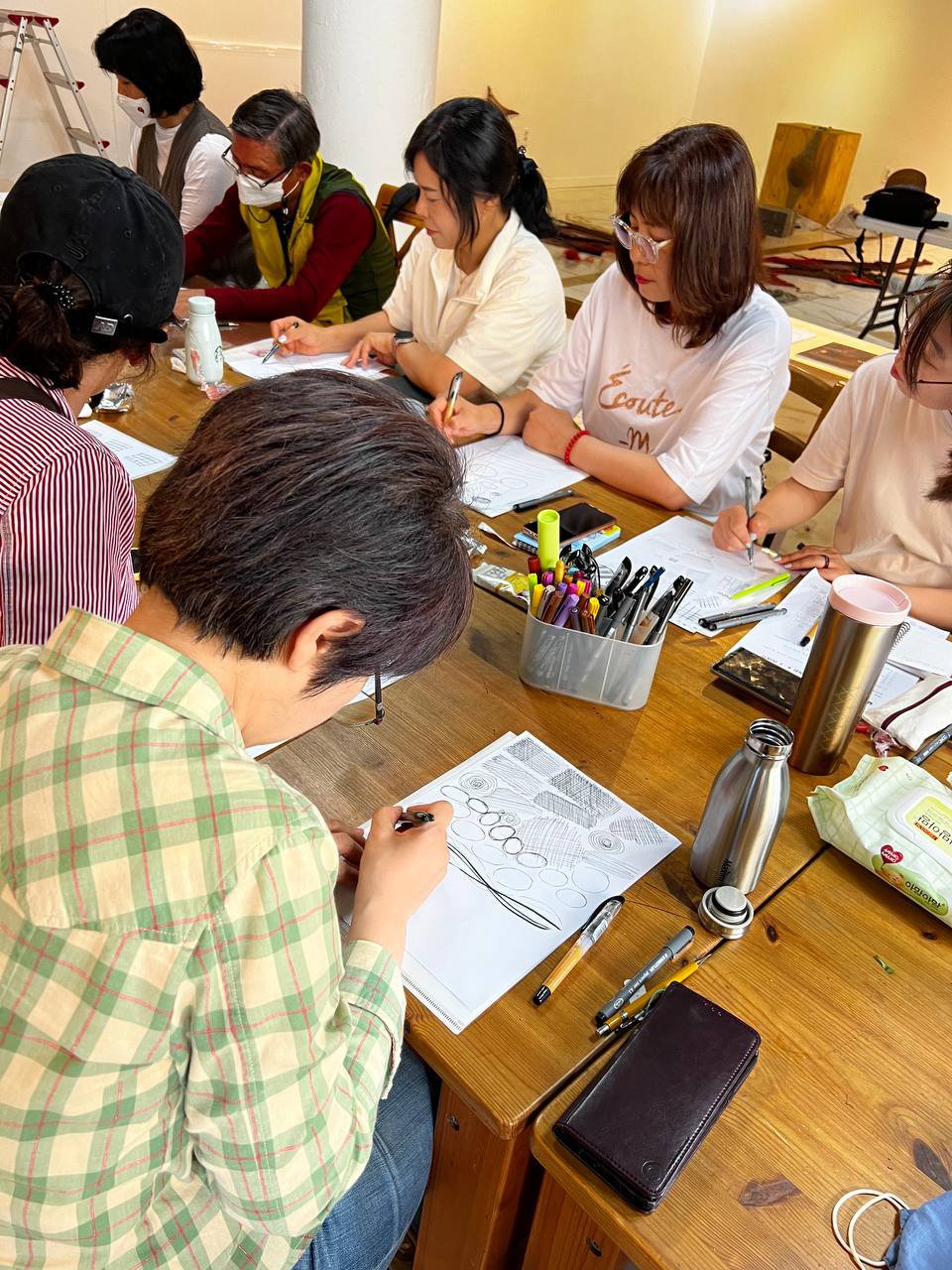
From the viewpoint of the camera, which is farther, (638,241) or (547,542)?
(638,241)

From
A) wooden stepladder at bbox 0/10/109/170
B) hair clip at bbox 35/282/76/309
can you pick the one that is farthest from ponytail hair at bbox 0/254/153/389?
wooden stepladder at bbox 0/10/109/170

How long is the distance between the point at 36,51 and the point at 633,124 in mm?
4913

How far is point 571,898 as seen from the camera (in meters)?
0.90

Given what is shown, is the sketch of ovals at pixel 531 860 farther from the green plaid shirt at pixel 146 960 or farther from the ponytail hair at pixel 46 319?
the ponytail hair at pixel 46 319

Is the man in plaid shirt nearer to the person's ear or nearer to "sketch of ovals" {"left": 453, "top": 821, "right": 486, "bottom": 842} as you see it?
the person's ear

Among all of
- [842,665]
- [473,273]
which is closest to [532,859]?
[842,665]

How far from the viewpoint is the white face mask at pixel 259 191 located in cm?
252

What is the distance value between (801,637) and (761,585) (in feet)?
0.45

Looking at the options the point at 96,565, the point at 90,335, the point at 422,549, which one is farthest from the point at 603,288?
the point at 422,549

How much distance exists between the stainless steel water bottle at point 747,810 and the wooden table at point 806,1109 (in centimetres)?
6

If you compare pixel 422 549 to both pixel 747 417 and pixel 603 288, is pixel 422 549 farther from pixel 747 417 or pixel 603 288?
pixel 603 288

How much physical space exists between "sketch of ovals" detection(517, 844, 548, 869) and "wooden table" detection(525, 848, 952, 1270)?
19 cm

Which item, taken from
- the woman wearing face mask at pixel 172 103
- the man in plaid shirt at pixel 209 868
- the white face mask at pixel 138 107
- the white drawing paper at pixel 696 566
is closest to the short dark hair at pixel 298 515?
the man in plaid shirt at pixel 209 868

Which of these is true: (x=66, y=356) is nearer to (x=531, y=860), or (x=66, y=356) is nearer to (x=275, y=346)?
(x=531, y=860)
